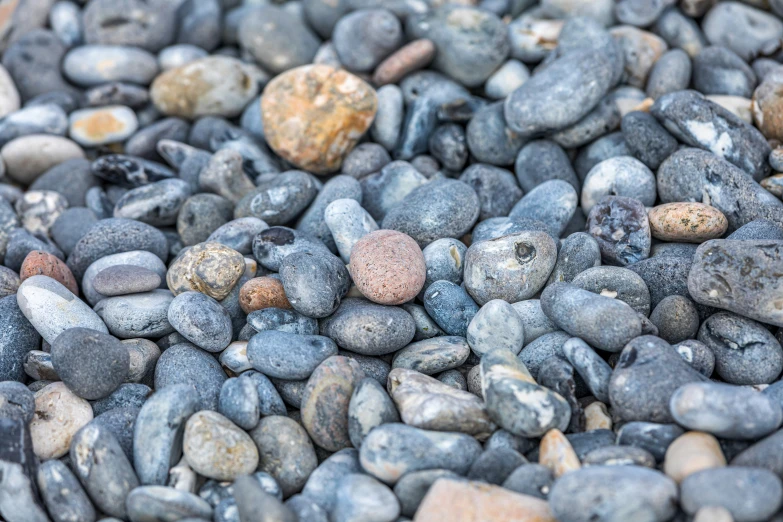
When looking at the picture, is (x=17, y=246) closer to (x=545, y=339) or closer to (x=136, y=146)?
(x=136, y=146)

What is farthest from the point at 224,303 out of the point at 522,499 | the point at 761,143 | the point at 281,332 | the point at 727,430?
the point at 761,143

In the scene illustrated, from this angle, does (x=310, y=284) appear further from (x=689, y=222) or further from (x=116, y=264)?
(x=689, y=222)

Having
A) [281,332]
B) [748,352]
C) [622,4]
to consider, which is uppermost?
[622,4]

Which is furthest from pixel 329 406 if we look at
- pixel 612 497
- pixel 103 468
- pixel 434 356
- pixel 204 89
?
pixel 204 89

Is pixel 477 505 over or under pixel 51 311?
under

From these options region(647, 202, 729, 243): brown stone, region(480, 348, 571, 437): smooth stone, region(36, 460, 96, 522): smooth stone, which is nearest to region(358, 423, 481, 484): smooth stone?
region(480, 348, 571, 437): smooth stone

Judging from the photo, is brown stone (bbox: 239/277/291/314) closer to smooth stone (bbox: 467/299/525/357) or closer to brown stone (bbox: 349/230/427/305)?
brown stone (bbox: 349/230/427/305)

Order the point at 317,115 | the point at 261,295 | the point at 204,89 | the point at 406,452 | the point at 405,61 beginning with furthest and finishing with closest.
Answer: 1. the point at 204,89
2. the point at 405,61
3. the point at 317,115
4. the point at 261,295
5. the point at 406,452
